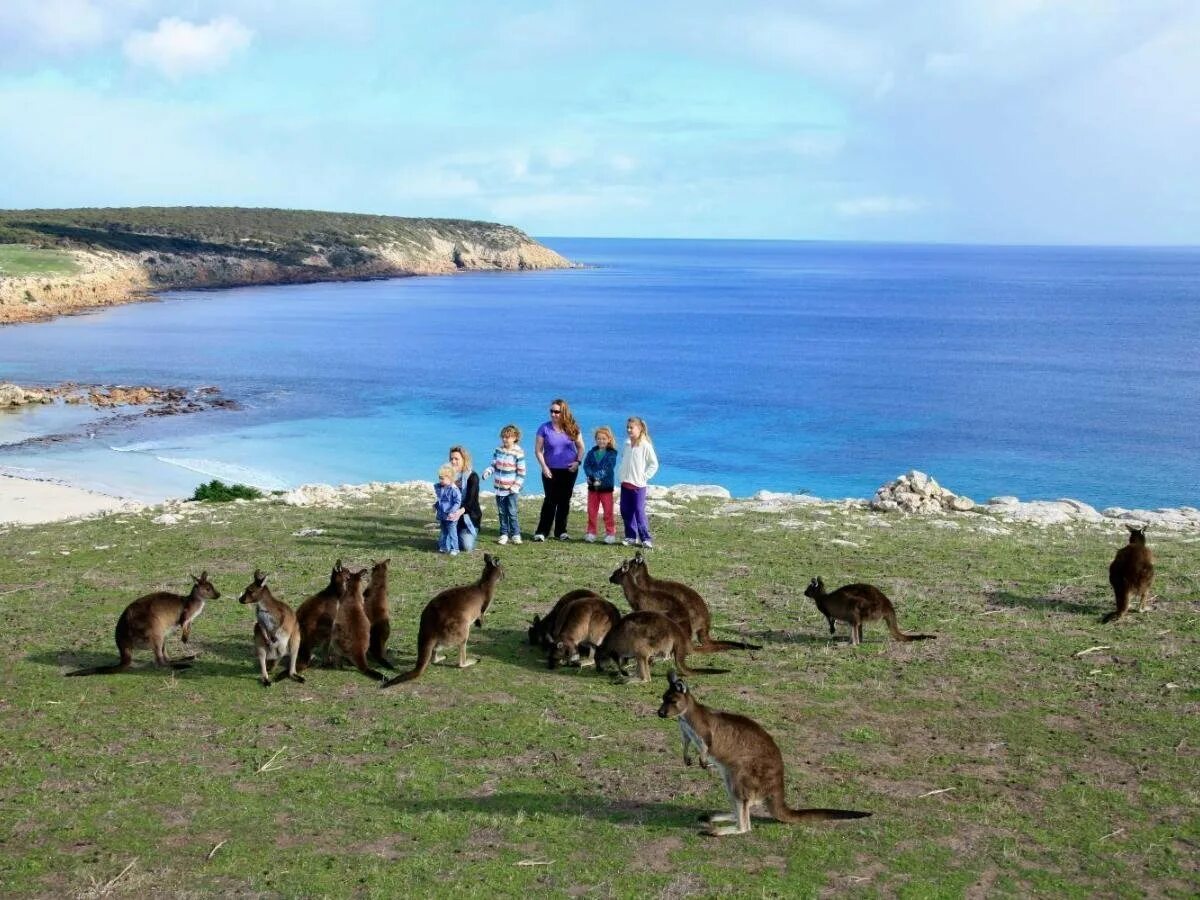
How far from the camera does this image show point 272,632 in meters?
10.7

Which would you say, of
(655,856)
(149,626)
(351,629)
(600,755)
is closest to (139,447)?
(149,626)

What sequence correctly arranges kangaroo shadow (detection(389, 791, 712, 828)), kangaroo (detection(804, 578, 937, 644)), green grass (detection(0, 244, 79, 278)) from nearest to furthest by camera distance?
kangaroo shadow (detection(389, 791, 712, 828)), kangaroo (detection(804, 578, 937, 644)), green grass (detection(0, 244, 79, 278))

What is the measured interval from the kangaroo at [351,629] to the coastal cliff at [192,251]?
327 ft

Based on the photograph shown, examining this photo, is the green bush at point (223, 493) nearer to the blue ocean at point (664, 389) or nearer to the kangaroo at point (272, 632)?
the kangaroo at point (272, 632)

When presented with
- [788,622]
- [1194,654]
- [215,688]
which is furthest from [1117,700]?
[215,688]

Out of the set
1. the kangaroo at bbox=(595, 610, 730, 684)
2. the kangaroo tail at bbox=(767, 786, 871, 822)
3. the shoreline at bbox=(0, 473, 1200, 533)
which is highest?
the kangaroo at bbox=(595, 610, 730, 684)

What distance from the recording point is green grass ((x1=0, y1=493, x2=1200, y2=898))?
7312 mm

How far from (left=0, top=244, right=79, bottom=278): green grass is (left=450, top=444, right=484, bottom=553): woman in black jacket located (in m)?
103

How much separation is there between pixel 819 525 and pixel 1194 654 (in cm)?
802

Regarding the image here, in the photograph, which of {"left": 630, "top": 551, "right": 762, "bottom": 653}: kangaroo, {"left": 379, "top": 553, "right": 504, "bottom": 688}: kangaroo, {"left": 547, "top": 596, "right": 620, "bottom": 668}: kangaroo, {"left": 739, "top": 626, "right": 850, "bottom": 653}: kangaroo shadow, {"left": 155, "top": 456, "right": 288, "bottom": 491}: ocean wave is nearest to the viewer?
{"left": 379, "top": 553, "right": 504, "bottom": 688}: kangaroo

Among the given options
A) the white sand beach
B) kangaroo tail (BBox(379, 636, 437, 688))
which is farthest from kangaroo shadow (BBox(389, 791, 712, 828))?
the white sand beach

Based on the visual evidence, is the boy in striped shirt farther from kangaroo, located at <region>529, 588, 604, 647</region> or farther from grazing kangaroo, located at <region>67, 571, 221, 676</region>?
grazing kangaroo, located at <region>67, 571, 221, 676</region>

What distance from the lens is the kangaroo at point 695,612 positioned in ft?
38.6

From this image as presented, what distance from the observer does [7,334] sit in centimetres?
8856
